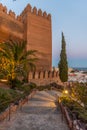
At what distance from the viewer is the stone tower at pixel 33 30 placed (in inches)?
1021

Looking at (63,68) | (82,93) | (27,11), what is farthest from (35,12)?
(82,93)

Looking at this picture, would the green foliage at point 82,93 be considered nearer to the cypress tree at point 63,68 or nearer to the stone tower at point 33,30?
the stone tower at point 33,30

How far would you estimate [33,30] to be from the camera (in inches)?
1136

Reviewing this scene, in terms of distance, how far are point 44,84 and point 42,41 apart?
628 centimetres

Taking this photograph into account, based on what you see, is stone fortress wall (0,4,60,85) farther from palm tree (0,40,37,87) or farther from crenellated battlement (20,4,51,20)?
palm tree (0,40,37,87)

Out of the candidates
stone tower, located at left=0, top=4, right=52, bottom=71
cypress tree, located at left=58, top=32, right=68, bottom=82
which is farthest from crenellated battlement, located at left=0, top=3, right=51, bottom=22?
cypress tree, located at left=58, top=32, right=68, bottom=82

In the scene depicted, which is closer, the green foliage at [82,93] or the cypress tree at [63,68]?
the green foliage at [82,93]

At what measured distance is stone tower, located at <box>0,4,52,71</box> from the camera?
25938 mm

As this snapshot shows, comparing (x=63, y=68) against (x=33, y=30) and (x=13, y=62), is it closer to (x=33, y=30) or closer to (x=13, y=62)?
(x=33, y=30)

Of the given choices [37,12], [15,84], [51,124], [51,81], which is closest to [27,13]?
[37,12]

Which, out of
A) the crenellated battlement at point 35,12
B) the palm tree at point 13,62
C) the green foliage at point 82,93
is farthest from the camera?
the crenellated battlement at point 35,12

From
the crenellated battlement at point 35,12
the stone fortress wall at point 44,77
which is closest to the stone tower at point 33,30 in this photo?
the crenellated battlement at point 35,12

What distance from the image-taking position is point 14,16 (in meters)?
27.0

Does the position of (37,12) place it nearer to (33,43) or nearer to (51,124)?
(33,43)
